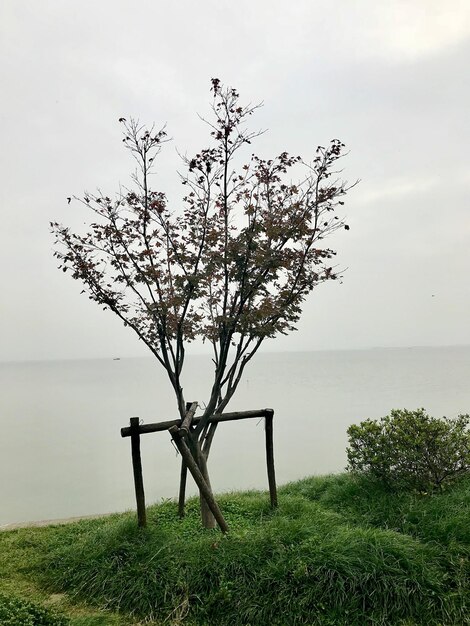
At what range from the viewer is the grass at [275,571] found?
10.7ft

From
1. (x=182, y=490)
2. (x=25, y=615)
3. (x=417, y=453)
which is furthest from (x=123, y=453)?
(x=25, y=615)

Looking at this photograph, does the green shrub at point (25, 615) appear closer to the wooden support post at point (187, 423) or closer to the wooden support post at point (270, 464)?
the wooden support post at point (187, 423)

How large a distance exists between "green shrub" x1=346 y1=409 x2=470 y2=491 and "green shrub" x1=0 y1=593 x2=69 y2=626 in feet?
11.1

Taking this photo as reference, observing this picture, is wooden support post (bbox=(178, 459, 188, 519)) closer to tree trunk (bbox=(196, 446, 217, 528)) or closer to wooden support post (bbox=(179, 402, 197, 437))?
tree trunk (bbox=(196, 446, 217, 528))

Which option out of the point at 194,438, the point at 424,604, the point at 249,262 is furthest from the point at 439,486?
the point at 249,262

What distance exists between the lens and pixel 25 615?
119 inches

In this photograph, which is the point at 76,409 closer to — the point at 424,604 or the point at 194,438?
the point at 194,438

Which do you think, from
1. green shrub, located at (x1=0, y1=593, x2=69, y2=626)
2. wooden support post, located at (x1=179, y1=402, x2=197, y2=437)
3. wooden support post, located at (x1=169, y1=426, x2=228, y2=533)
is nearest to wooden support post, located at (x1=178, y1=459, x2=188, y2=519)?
wooden support post, located at (x1=179, y1=402, x2=197, y2=437)

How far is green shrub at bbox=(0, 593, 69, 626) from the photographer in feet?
Result: 9.66

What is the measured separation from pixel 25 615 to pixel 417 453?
3.82 metres

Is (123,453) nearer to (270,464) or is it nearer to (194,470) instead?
(270,464)

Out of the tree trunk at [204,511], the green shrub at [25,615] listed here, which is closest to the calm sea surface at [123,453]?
the tree trunk at [204,511]

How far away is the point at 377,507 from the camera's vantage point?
181 inches

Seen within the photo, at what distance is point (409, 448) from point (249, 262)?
264cm
